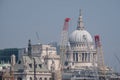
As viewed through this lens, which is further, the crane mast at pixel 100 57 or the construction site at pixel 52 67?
the crane mast at pixel 100 57

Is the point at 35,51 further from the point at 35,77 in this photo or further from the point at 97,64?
the point at 35,77

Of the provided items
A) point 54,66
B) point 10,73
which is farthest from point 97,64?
point 10,73

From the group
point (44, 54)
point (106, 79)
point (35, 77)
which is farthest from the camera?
point (44, 54)

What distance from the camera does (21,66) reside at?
156125 mm

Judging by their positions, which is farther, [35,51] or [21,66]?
[35,51]

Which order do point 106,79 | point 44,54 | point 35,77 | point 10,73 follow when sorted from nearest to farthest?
1. point 10,73
2. point 35,77
3. point 106,79
4. point 44,54

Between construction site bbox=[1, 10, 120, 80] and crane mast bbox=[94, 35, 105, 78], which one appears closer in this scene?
construction site bbox=[1, 10, 120, 80]

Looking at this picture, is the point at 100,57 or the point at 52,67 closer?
the point at 52,67

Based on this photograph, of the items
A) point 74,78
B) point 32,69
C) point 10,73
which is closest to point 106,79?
point 74,78

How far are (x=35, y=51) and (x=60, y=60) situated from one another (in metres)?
6.61

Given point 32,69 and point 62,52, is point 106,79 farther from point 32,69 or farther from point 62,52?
point 62,52

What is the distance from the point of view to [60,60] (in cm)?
19062

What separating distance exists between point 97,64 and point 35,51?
570 inches

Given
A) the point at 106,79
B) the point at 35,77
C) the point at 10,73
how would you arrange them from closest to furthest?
1. the point at 10,73
2. the point at 35,77
3. the point at 106,79
